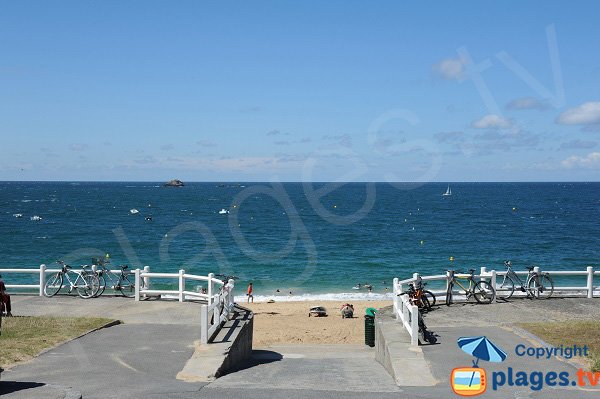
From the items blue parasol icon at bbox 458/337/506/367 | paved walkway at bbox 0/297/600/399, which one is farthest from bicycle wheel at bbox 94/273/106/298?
blue parasol icon at bbox 458/337/506/367

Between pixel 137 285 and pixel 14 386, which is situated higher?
pixel 137 285

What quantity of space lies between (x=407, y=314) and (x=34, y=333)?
9018 millimetres

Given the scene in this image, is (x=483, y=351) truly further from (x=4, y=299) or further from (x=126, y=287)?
(x=126, y=287)

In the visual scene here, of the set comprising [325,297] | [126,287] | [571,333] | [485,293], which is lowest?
[325,297]

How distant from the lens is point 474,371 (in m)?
12.6

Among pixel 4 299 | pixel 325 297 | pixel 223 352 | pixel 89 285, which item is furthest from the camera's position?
pixel 325 297

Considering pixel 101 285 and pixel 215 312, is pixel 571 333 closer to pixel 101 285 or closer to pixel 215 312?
pixel 215 312

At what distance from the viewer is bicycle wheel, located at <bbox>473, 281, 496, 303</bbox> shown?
2105 centimetres

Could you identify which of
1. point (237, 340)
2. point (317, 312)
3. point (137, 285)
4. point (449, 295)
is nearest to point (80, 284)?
point (137, 285)

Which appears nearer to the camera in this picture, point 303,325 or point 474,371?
point 474,371

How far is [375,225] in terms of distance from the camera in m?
103

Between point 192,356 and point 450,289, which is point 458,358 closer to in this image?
point 192,356

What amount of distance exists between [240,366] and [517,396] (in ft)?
21.2

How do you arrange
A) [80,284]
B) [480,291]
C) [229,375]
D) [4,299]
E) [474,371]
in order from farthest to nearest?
[80,284] → [480,291] → [4,299] → [229,375] → [474,371]
